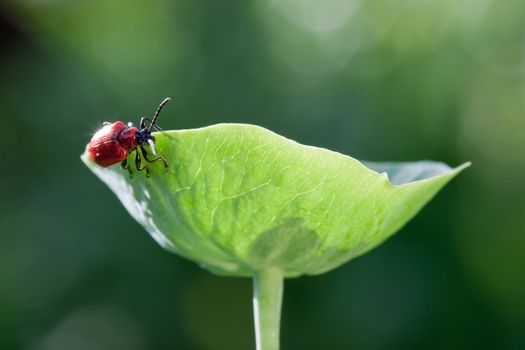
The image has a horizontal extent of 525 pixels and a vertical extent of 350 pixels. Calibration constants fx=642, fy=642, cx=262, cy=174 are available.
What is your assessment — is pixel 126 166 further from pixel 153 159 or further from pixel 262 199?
pixel 262 199

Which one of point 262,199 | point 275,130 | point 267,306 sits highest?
point 262,199

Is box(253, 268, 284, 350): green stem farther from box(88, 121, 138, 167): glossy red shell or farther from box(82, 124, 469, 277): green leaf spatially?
box(88, 121, 138, 167): glossy red shell

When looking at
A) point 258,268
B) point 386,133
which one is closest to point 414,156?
point 386,133

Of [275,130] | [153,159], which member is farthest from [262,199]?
[275,130]

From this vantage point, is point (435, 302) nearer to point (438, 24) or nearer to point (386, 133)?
point (386, 133)

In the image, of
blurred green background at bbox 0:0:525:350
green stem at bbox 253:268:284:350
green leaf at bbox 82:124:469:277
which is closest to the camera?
green leaf at bbox 82:124:469:277

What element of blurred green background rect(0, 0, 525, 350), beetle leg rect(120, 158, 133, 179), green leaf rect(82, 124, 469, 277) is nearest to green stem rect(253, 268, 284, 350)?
green leaf rect(82, 124, 469, 277)
